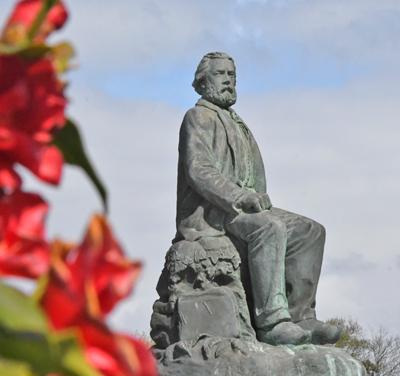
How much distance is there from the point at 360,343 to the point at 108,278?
3072cm

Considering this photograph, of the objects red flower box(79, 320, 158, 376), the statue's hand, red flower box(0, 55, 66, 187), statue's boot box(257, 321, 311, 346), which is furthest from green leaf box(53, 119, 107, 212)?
the statue's hand

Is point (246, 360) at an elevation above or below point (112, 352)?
above

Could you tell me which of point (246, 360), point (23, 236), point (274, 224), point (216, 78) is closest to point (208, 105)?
point (216, 78)

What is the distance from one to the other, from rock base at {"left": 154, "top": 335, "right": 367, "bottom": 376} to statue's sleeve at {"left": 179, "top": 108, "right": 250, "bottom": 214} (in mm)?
1012

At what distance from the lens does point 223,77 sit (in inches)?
297

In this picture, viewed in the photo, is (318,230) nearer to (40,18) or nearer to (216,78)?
(216,78)

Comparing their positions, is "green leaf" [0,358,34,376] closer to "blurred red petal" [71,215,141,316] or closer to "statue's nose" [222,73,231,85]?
"blurred red petal" [71,215,141,316]

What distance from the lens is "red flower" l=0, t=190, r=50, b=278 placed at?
56cm

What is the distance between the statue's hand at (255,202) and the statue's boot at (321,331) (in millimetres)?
896

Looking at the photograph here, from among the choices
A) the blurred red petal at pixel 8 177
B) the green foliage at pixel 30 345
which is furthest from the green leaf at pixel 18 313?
the blurred red petal at pixel 8 177

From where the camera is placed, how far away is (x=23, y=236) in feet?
1.88

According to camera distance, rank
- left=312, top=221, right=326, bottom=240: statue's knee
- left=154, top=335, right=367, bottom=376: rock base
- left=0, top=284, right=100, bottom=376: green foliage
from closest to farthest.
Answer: left=0, top=284, right=100, bottom=376: green foliage < left=154, top=335, right=367, bottom=376: rock base < left=312, top=221, right=326, bottom=240: statue's knee

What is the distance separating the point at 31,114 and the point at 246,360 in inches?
234

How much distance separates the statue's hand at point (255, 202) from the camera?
697cm
